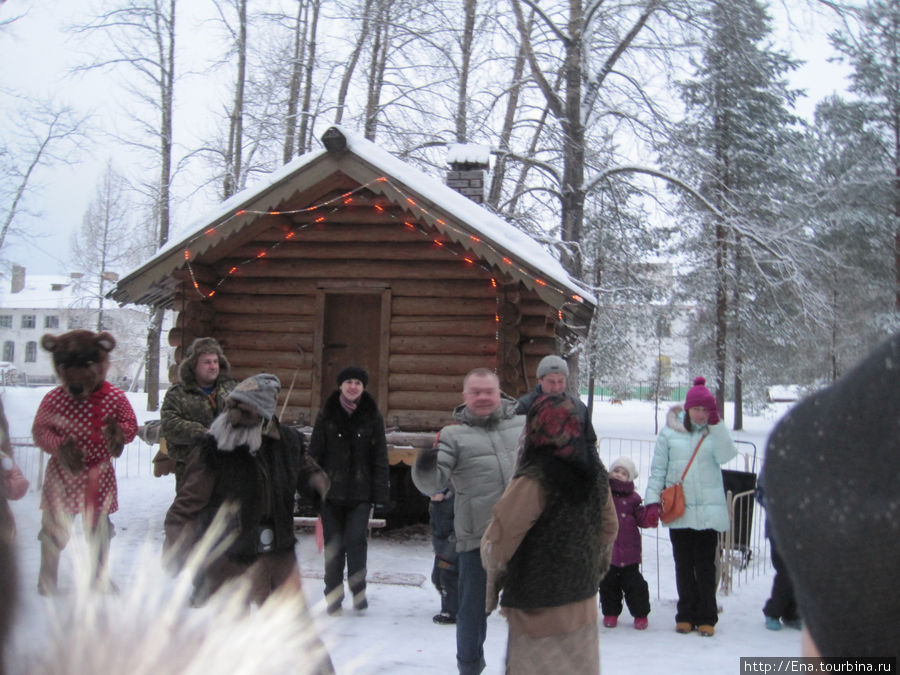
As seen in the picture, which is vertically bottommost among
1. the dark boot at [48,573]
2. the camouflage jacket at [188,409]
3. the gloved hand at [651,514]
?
the gloved hand at [651,514]

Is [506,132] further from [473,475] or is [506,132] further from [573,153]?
[473,475]

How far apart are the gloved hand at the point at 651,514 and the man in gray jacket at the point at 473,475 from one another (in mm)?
2001

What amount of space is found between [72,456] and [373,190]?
4820mm

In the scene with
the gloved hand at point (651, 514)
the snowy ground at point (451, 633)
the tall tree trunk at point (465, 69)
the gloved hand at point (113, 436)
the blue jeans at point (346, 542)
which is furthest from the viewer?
the tall tree trunk at point (465, 69)

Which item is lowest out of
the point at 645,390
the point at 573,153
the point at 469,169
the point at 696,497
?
the point at 696,497

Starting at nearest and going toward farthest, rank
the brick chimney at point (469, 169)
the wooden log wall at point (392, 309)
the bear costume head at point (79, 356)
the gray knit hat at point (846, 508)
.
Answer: the gray knit hat at point (846, 508) → the bear costume head at point (79, 356) → the wooden log wall at point (392, 309) → the brick chimney at point (469, 169)

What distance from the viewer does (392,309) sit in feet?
31.2

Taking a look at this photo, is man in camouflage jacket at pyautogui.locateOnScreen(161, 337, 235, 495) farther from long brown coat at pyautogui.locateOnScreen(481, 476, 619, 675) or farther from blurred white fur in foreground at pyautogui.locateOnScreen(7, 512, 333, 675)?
blurred white fur in foreground at pyautogui.locateOnScreen(7, 512, 333, 675)

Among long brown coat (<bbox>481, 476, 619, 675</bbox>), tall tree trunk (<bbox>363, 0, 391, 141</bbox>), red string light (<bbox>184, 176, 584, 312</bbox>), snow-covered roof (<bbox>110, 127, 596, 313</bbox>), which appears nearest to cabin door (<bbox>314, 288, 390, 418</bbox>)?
red string light (<bbox>184, 176, 584, 312</bbox>)

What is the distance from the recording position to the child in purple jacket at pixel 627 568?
593 centimetres

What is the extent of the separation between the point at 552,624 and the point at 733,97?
998 inches

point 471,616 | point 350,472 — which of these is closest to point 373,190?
point 350,472

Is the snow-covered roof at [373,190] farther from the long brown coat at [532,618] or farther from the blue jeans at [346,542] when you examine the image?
the long brown coat at [532,618]

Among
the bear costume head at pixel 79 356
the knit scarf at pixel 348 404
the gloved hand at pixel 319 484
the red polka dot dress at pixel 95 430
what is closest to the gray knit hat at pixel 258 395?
the gloved hand at pixel 319 484
